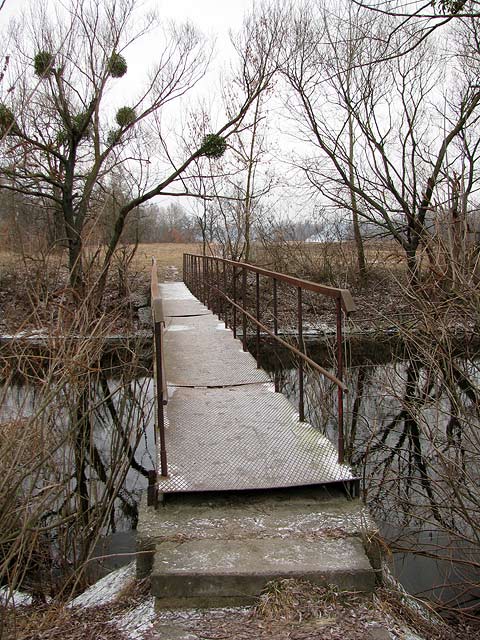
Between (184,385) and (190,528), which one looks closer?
(190,528)

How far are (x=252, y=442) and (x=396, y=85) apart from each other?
12286mm

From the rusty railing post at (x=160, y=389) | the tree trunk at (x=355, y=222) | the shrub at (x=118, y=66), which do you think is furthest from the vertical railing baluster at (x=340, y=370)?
the tree trunk at (x=355, y=222)

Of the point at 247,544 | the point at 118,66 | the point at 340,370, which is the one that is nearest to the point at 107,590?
the point at 247,544

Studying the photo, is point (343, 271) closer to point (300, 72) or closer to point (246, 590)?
point (300, 72)

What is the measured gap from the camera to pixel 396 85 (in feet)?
45.1

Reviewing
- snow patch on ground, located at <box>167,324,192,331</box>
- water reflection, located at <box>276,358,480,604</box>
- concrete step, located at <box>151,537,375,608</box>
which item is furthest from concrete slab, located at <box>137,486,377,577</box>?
snow patch on ground, located at <box>167,324,192,331</box>

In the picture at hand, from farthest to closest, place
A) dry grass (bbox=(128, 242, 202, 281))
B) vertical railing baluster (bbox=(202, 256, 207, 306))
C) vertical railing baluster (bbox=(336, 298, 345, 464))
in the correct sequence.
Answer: dry grass (bbox=(128, 242, 202, 281)) < vertical railing baluster (bbox=(202, 256, 207, 306)) < vertical railing baluster (bbox=(336, 298, 345, 464))

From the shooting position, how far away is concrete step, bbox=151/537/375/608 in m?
2.63

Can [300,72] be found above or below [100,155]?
above

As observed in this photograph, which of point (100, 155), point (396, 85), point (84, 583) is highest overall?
point (396, 85)

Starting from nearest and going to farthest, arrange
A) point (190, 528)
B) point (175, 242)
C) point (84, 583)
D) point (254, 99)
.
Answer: point (190, 528) → point (84, 583) → point (254, 99) → point (175, 242)

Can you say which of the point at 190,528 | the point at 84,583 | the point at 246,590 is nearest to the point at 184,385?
the point at 84,583

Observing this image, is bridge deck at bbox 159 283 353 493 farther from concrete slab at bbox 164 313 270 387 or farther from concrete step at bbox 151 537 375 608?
concrete step at bbox 151 537 375 608

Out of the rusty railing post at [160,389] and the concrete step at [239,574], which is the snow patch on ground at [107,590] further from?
the rusty railing post at [160,389]
